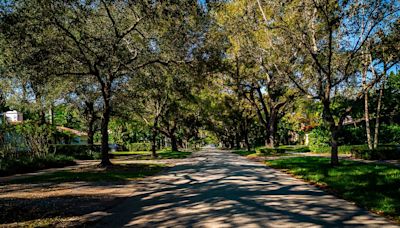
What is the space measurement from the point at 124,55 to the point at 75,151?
54.2 feet

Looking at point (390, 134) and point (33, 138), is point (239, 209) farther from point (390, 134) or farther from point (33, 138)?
point (390, 134)

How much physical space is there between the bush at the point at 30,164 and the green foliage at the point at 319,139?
876 inches

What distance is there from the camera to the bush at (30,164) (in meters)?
15.7

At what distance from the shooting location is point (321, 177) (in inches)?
431

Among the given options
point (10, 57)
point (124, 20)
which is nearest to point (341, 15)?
point (124, 20)

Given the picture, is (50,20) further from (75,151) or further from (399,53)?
(75,151)

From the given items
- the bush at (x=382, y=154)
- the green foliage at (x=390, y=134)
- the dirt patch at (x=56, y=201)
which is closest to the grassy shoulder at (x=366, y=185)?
the dirt patch at (x=56, y=201)

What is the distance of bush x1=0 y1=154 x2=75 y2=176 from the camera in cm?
1570

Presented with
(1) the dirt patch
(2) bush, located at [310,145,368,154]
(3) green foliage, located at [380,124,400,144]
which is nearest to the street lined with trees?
(1) the dirt patch

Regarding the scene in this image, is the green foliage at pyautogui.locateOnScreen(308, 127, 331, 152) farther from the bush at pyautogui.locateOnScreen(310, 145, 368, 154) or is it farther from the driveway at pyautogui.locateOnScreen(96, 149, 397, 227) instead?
the driveway at pyautogui.locateOnScreen(96, 149, 397, 227)

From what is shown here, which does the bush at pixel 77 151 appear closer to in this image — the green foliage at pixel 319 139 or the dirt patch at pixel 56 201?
the dirt patch at pixel 56 201

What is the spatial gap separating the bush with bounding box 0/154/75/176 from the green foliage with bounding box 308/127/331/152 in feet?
73.0

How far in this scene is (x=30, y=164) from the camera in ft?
57.7

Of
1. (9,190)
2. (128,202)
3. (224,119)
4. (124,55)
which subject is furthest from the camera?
(224,119)
